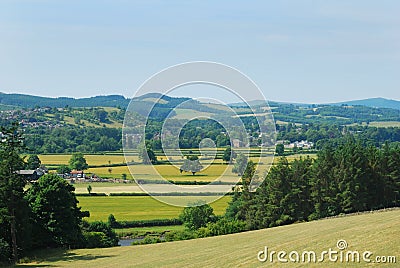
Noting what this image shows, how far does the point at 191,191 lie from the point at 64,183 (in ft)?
39.6

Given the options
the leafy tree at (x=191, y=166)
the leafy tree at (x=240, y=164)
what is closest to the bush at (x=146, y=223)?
the leafy tree at (x=191, y=166)

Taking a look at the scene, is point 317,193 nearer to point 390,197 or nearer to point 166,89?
point 390,197

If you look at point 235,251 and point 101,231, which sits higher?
point 235,251

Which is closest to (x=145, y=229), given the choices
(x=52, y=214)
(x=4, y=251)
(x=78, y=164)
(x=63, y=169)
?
(x=52, y=214)

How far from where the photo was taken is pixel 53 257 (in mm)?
38156

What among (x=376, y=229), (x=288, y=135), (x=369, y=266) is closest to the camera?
(x=369, y=266)

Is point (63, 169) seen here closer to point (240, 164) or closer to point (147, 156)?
point (240, 164)

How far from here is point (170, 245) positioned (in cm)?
3853

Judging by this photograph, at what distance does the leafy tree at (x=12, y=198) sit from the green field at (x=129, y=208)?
26.1m

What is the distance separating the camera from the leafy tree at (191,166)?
148 ft

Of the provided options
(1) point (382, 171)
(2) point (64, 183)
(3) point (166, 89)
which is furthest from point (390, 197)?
(3) point (166, 89)
